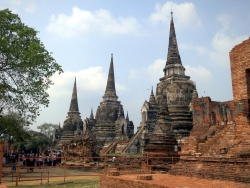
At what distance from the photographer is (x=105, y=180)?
7.65m

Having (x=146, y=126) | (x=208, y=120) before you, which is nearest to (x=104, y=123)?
(x=146, y=126)

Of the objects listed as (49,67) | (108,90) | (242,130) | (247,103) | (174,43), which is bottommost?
(242,130)

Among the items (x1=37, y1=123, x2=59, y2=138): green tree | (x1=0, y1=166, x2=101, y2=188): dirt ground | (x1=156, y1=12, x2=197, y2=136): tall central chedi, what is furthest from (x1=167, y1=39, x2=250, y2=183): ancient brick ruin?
(x1=37, y1=123, x2=59, y2=138): green tree

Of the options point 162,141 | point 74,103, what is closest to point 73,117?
point 74,103

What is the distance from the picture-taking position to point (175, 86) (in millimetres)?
31609

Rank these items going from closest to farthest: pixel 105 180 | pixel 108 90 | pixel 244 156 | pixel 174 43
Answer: pixel 244 156 → pixel 105 180 → pixel 174 43 → pixel 108 90

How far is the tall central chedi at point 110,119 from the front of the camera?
37.0 m

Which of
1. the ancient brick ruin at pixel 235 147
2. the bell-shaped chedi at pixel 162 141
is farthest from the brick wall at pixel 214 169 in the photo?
the bell-shaped chedi at pixel 162 141

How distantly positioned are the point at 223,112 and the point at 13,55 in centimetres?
1509

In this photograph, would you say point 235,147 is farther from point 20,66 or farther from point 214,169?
point 20,66

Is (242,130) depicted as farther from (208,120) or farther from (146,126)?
(146,126)

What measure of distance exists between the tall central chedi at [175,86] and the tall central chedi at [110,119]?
717cm

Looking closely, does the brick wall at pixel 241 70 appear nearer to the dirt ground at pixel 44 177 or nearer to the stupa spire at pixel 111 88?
the dirt ground at pixel 44 177

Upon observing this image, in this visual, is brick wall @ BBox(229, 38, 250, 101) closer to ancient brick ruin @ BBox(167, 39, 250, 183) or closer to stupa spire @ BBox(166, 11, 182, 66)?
ancient brick ruin @ BBox(167, 39, 250, 183)
